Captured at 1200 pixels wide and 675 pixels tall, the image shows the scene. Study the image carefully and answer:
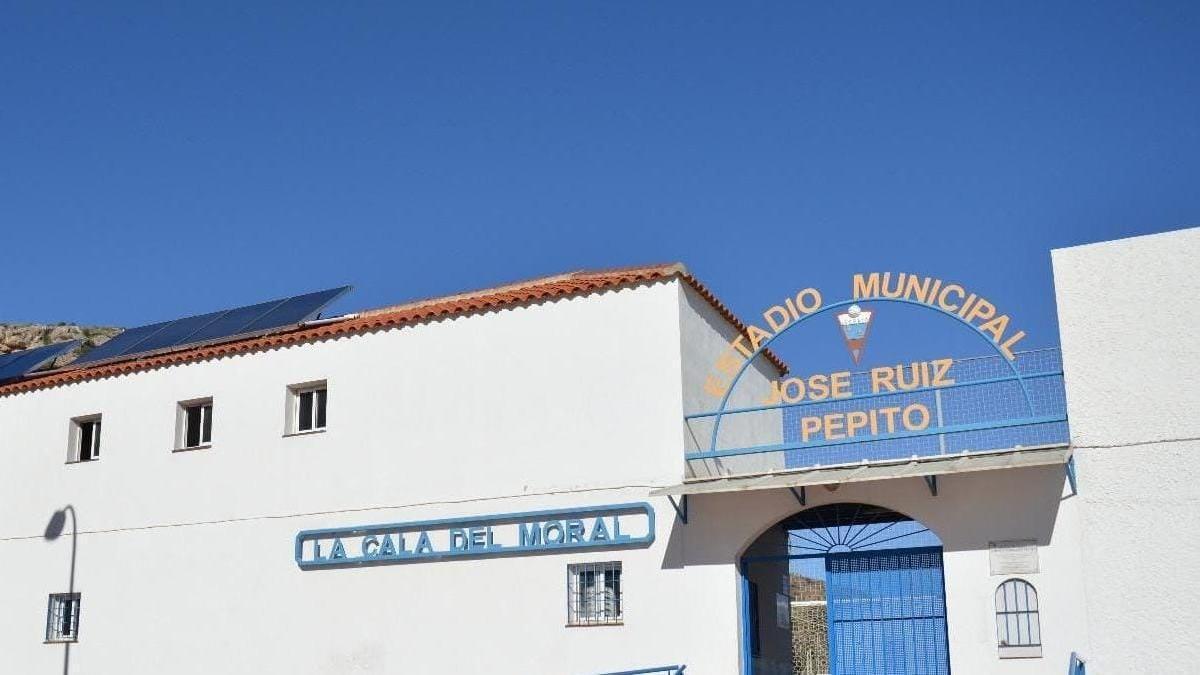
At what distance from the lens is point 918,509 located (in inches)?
627

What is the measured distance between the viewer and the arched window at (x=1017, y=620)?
14930 mm

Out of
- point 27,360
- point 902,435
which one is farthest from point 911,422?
point 27,360

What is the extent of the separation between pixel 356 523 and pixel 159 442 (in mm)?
4462

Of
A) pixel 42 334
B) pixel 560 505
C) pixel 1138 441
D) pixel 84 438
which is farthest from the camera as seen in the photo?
pixel 42 334

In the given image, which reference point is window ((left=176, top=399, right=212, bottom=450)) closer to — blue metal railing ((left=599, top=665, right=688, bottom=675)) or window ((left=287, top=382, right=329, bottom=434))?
window ((left=287, top=382, right=329, bottom=434))

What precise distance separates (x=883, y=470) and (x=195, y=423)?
39.5 feet

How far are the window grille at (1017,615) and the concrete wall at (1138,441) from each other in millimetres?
672

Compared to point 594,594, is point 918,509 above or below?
above

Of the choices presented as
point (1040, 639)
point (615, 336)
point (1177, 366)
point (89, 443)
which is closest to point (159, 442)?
point (89, 443)

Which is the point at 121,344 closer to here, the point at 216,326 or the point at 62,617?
the point at 216,326

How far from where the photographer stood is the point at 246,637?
20.0 m

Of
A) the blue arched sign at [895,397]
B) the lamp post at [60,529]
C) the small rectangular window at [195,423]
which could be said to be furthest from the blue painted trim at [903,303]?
the lamp post at [60,529]

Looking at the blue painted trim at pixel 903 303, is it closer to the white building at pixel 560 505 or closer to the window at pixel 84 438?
the white building at pixel 560 505

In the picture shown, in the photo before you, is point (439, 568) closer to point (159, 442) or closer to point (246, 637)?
point (246, 637)
